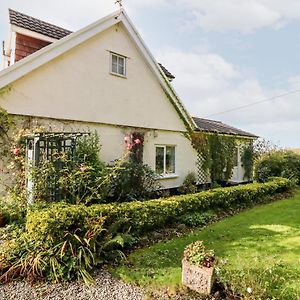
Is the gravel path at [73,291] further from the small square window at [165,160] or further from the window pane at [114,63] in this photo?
the small square window at [165,160]

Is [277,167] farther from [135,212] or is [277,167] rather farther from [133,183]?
[135,212]

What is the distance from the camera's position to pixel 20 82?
9.91m

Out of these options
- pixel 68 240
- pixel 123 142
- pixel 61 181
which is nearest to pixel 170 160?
pixel 123 142

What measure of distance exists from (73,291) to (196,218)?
594cm

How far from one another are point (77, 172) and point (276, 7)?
1117 cm

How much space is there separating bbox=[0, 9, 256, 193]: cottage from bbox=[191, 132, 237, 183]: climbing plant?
1.04 m

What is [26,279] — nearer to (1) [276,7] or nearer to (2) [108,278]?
(2) [108,278]

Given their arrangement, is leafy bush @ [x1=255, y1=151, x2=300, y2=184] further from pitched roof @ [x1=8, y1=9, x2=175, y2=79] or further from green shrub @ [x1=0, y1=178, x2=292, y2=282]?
pitched roof @ [x1=8, y1=9, x2=175, y2=79]

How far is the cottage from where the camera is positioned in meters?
10.2

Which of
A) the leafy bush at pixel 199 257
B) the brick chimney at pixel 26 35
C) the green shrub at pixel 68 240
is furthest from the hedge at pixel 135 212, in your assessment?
the brick chimney at pixel 26 35

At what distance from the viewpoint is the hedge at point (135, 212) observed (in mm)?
5891

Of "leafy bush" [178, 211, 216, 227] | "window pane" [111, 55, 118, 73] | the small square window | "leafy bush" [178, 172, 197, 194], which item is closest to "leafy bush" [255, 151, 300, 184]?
"leafy bush" [178, 172, 197, 194]

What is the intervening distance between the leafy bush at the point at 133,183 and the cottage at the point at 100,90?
3.82 ft

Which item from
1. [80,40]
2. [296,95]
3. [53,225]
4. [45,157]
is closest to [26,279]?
[53,225]
